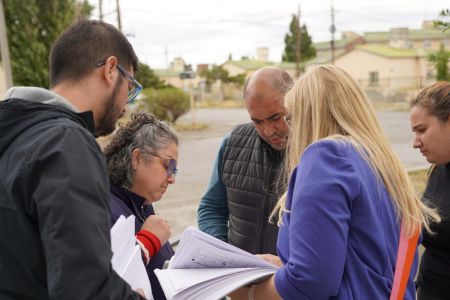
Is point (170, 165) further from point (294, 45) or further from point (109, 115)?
point (294, 45)

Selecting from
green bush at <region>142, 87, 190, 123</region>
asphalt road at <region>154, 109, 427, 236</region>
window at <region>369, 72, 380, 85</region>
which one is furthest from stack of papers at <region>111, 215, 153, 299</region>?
window at <region>369, 72, 380, 85</region>

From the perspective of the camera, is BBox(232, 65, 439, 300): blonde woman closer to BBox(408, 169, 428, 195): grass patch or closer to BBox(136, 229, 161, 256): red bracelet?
BBox(136, 229, 161, 256): red bracelet

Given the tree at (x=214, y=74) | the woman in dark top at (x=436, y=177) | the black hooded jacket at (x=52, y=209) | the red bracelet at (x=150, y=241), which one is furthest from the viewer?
the tree at (x=214, y=74)

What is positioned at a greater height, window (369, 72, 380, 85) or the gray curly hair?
window (369, 72, 380, 85)

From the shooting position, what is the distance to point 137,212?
2.37 m

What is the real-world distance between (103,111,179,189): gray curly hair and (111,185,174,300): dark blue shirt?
0.05 metres

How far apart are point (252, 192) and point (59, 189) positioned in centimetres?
167

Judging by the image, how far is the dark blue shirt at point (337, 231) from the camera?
4.85ft

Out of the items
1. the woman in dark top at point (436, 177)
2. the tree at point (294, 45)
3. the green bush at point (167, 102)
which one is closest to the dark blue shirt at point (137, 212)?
the woman in dark top at point (436, 177)

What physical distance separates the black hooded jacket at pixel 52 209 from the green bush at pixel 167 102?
24.6 metres

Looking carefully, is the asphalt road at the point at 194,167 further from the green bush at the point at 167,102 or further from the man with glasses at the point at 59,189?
the man with glasses at the point at 59,189

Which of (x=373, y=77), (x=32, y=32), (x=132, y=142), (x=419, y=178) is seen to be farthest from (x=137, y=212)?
(x=373, y=77)

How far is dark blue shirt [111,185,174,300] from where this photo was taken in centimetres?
223

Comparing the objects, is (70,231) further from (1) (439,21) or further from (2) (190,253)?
(1) (439,21)
